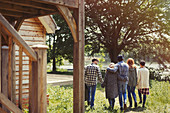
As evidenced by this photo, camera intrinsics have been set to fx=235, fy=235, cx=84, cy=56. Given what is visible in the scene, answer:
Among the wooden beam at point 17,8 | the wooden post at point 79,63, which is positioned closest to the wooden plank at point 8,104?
the wooden post at point 79,63

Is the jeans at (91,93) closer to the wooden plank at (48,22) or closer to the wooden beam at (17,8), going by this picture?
the wooden plank at (48,22)

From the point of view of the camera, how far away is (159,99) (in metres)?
8.75

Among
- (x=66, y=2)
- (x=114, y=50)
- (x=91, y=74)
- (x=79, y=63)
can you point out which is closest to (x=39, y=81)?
(x=79, y=63)

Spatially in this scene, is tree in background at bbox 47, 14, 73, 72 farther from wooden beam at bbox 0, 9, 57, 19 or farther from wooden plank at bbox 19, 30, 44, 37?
wooden beam at bbox 0, 9, 57, 19

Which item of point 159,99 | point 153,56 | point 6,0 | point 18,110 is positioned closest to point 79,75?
point 18,110

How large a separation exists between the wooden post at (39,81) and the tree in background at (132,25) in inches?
658

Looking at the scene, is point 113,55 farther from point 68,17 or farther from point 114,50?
point 68,17

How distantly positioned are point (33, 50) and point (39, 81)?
1.78 feet

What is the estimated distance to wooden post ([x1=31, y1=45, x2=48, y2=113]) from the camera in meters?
3.96

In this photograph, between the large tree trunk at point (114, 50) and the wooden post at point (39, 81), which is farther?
the large tree trunk at point (114, 50)

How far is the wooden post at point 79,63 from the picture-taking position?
17.3 feet

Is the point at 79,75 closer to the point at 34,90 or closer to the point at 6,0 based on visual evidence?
the point at 34,90

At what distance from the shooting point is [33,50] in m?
3.86

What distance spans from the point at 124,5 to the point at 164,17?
11.9ft
